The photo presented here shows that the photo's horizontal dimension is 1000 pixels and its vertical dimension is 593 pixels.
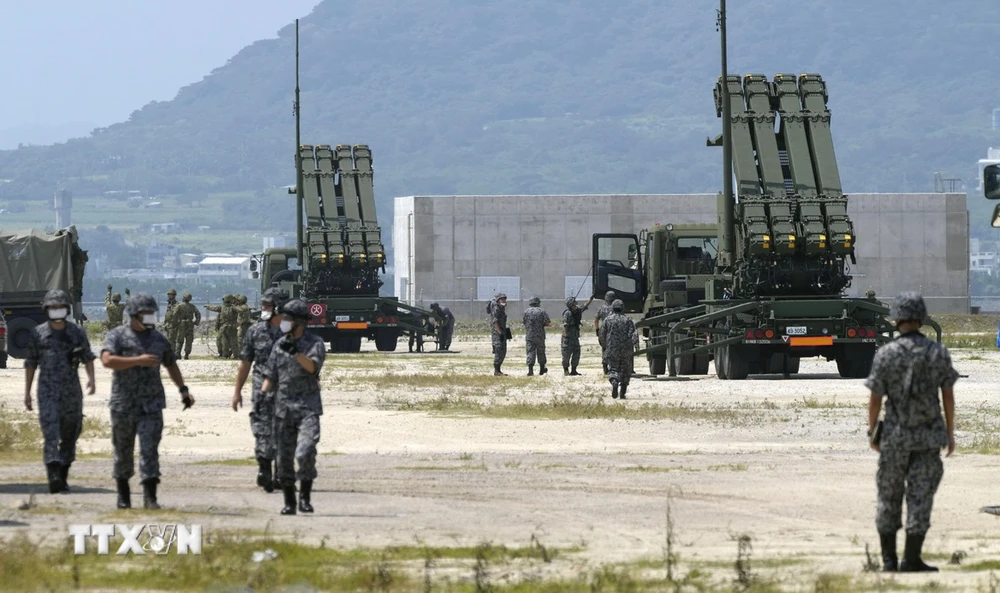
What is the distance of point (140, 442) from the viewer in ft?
46.4

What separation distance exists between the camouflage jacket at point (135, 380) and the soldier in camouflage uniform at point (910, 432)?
5398 mm

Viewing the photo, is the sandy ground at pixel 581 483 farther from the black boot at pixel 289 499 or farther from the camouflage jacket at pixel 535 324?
the camouflage jacket at pixel 535 324

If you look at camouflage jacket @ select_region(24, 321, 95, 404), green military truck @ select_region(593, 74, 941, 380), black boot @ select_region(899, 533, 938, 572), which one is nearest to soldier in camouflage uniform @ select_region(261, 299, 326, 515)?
camouflage jacket @ select_region(24, 321, 95, 404)

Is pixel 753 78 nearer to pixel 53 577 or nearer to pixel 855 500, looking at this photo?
pixel 855 500

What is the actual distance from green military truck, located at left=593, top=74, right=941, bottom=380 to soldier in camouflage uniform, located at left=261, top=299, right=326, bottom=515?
18.1m

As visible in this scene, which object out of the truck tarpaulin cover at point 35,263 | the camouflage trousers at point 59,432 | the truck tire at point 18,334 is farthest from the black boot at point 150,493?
the truck tarpaulin cover at point 35,263

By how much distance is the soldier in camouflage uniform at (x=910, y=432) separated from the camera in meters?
11.3

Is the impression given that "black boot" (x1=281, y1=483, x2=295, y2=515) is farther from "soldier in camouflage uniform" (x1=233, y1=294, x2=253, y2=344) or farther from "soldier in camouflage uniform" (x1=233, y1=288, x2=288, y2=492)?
"soldier in camouflage uniform" (x1=233, y1=294, x2=253, y2=344)

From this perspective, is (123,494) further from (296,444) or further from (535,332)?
(535,332)

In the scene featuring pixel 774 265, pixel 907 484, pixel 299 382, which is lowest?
pixel 907 484

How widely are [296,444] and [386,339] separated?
117 ft

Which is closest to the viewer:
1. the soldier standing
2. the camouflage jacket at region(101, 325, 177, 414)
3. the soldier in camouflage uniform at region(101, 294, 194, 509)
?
the soldier in camouflage uniform at region(101, 294, 194, 509)

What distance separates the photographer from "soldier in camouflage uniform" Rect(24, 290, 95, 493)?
619 inches

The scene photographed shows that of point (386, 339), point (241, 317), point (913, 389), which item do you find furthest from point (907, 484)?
point (386, 339)
